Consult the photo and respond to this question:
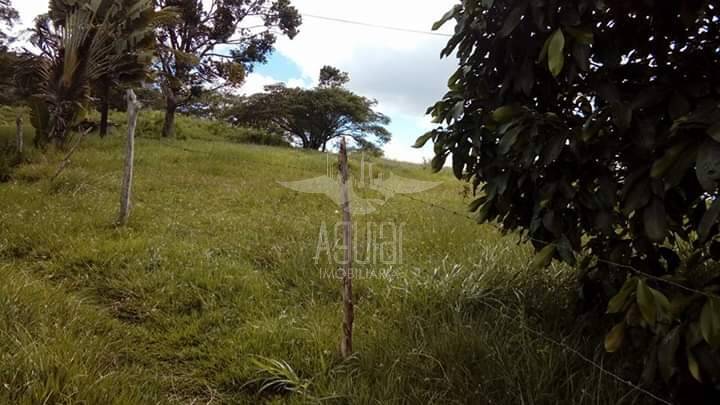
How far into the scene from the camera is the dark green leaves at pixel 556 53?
1340 mm

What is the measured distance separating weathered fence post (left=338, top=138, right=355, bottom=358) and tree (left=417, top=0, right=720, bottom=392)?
0.56 m

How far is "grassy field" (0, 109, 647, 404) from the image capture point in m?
2.00

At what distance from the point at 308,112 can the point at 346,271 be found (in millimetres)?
19098

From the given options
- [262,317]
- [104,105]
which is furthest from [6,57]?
[262,317]

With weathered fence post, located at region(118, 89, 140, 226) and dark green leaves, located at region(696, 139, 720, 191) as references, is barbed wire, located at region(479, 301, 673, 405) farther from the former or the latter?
weathered fence post, located at region(118, 89, 140, 226)

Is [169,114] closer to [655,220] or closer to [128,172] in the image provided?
[128,172]

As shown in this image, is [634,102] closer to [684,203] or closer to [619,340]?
[684,203]

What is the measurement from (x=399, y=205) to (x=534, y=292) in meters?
3.67

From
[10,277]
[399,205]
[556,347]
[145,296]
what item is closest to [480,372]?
[556,347]

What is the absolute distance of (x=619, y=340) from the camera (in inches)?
53.6

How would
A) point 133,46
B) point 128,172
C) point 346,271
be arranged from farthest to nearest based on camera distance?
point 133,46
point 128,172
point 346,271

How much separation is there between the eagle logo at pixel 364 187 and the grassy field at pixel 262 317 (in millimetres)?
1392

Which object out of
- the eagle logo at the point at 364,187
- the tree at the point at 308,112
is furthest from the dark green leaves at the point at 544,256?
the tree at the point at 308,112

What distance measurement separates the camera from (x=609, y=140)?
165cm
